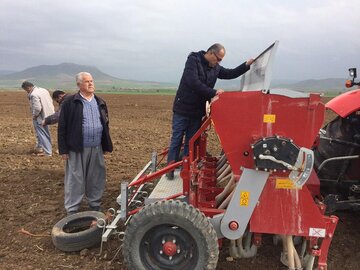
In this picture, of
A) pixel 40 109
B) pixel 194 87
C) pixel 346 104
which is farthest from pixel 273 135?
pixel 40 109

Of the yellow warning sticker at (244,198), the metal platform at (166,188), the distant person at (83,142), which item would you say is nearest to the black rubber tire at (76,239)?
the metal platform at (166,188)

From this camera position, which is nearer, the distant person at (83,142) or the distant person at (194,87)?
the distant person at (83,142)

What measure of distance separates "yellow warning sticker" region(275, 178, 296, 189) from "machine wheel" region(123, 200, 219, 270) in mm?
595

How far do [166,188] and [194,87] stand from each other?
1.17 m

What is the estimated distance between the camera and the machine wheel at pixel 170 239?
322cm

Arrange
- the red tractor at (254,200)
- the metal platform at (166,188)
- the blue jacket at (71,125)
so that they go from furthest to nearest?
the blue jacket at (71,125) → the metal platform at (166,188) → the red tractor at (254,200)

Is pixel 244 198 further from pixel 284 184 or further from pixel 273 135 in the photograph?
pixel 273 135

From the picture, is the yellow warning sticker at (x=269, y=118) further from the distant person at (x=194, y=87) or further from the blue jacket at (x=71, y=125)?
the blue jacket at (x=71, y=125)

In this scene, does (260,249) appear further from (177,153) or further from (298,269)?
(177,153)

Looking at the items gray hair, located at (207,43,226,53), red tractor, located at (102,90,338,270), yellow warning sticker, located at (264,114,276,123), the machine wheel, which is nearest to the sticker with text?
red tractor, located at (102,90,338,270)

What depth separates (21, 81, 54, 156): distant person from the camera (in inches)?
342

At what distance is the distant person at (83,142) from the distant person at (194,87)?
0.86 metres

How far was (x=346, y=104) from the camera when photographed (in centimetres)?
407

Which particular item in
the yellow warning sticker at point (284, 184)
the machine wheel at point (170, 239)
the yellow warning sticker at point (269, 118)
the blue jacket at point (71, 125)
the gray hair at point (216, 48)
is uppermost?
the gray hair at point (216, 48)
